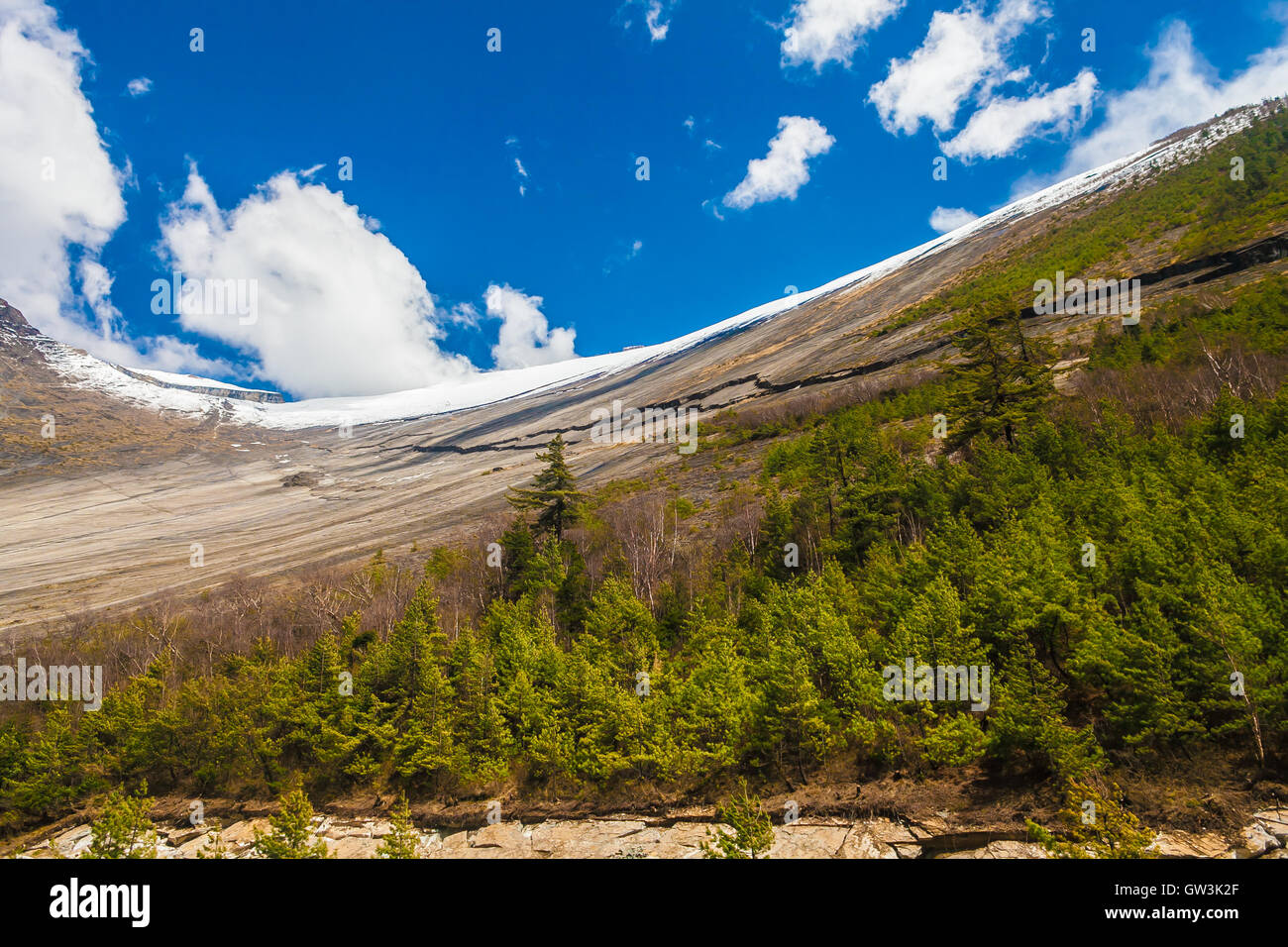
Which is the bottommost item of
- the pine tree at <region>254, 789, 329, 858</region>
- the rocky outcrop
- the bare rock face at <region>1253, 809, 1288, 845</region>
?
the rocky outcrop

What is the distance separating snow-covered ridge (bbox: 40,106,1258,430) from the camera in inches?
2815

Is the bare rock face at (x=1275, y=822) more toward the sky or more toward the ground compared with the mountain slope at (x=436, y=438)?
more toward the ground

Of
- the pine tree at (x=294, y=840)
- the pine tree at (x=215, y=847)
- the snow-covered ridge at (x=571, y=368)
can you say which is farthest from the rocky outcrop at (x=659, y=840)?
the snow-covered ridge at (x=571, y=368)

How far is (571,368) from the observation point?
200 m

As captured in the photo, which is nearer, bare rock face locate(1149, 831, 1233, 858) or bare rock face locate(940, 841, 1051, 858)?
bare rock face locate(1149, 831, 1233, 858)

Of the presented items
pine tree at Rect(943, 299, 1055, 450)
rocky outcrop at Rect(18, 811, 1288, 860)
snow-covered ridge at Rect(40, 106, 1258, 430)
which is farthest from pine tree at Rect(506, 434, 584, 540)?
snow-covered ridge at Rect(40, 106, 1258, 430)

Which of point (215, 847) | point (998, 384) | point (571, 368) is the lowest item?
point (215, 847)

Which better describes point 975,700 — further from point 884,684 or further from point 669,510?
point 669,510

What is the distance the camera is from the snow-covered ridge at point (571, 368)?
235ft

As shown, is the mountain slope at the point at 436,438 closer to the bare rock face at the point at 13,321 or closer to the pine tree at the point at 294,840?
the bare rock face at the point at 13,321

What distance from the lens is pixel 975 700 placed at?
1505 centimetres

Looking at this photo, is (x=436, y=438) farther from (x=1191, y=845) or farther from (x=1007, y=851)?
(x=1191, y=845)

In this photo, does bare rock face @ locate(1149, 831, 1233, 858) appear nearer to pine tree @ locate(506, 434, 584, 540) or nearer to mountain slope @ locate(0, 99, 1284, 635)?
pine tree @ locate(506, 434, 584, 540)

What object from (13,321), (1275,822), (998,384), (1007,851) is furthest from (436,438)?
(13,321)
